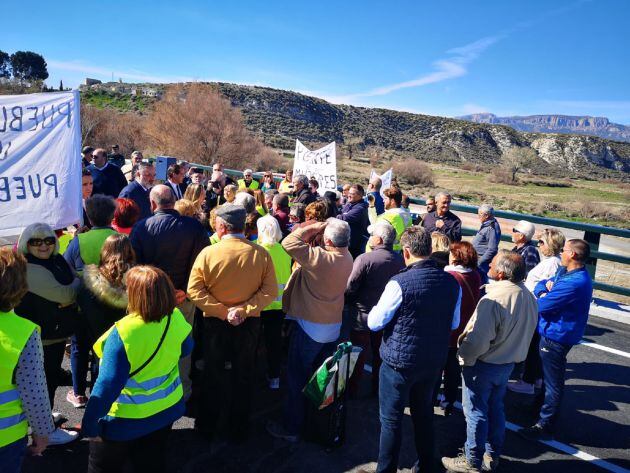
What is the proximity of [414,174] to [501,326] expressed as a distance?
40.7 metres

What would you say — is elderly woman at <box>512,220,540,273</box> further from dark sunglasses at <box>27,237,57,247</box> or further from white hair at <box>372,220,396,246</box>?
dark sunglasses at <box>27,237,57,247</box>

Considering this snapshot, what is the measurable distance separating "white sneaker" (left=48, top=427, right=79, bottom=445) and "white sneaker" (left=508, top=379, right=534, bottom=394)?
4.38 meters

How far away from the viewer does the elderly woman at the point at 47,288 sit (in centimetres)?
329

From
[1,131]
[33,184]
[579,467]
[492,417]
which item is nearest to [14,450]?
[33,184]

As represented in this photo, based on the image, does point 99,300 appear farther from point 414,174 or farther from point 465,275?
point 414,174

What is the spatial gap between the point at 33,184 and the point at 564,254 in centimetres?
467

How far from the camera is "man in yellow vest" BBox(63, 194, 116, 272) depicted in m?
3.84

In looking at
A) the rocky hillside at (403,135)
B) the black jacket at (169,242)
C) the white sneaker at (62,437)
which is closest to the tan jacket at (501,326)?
the black jacket at (169,242)

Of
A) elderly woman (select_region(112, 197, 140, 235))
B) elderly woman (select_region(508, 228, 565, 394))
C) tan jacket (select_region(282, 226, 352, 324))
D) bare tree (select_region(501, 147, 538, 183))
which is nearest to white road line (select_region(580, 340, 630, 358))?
elderly woman (select_region(508, 228, 565, 394))

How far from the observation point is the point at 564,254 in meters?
4.09

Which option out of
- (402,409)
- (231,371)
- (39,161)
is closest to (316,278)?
(231,371)

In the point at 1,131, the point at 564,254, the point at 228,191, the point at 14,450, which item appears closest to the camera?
the point at 14,450

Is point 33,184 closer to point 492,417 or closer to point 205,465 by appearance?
point 205,465

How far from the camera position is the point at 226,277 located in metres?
3.60
